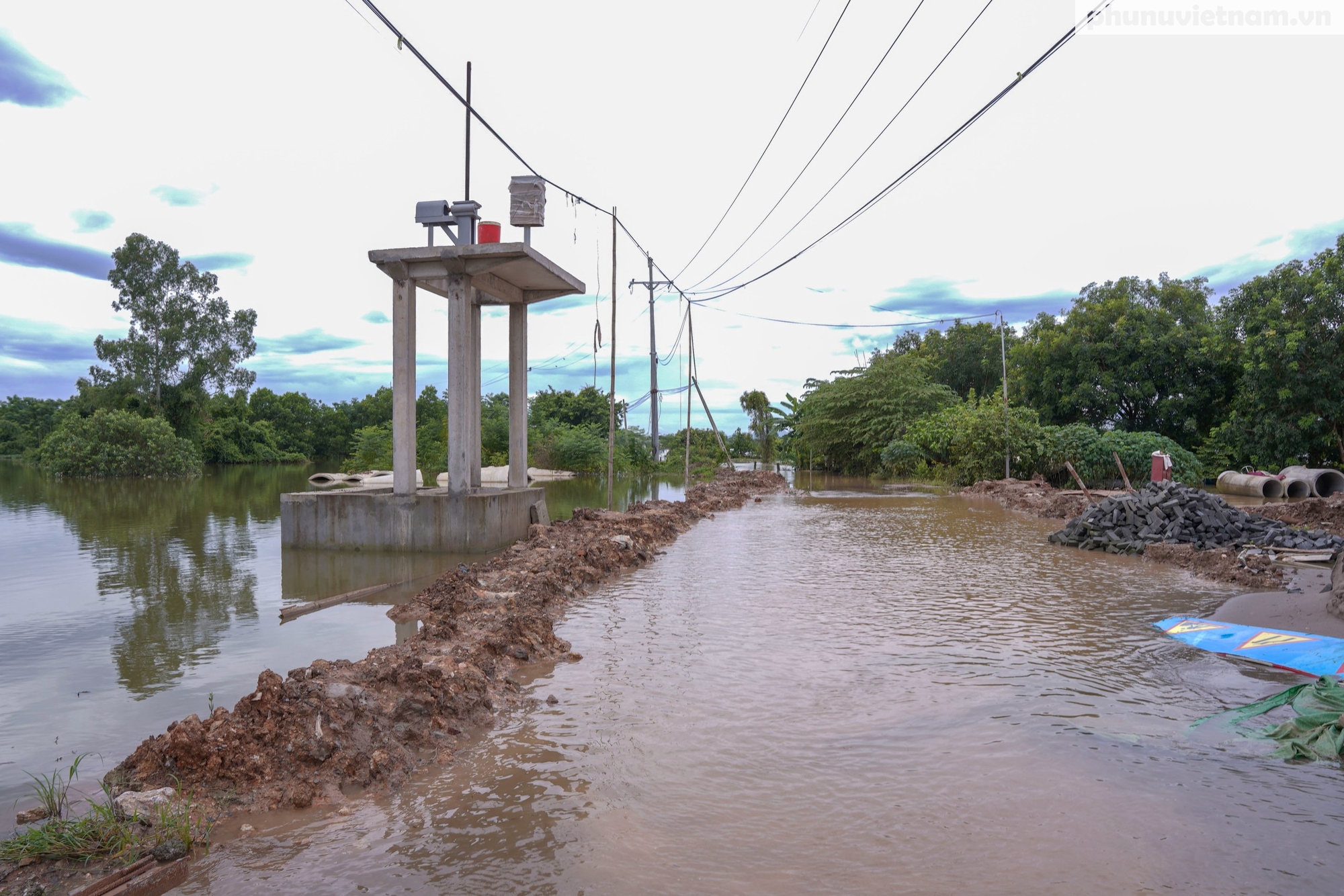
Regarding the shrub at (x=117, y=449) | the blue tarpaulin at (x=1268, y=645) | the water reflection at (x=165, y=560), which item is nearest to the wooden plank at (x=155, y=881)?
the water reflection at (x=165, y=560)

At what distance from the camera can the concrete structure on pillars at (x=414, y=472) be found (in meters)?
11.4

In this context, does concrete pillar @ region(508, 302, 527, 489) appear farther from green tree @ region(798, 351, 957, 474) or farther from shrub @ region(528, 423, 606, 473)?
shrub @ region(528, 423, 606, 473)

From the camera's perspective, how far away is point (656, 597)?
843cm

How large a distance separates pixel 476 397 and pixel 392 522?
9.16 feet

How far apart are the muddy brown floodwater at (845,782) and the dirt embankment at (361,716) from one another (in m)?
0.21

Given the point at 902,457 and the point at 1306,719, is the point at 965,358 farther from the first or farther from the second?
the point at 1306,719

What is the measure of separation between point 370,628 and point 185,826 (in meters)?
3.91

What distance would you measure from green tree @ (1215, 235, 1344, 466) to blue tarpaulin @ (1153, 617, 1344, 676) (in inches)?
784

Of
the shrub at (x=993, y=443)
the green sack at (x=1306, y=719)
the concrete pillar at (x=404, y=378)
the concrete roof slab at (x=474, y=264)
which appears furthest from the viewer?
the shrub at (x=993, y=443)

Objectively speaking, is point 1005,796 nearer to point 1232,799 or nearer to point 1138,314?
point 1232,799

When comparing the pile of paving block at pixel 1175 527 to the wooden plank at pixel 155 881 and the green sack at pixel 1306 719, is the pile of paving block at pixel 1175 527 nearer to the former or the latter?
the green sack at pixel 1306 719

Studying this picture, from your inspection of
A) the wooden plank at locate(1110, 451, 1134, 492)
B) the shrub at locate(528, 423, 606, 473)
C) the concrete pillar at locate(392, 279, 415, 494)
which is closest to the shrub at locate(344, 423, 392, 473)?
the shrub at locate(528, 423, 606, 473)

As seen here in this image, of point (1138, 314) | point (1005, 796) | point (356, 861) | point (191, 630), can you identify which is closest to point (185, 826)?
point (356, 861)

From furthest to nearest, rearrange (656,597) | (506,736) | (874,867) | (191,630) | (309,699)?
(656,597) < (191,630) < (506,736) < (309,699) < (874,867)
